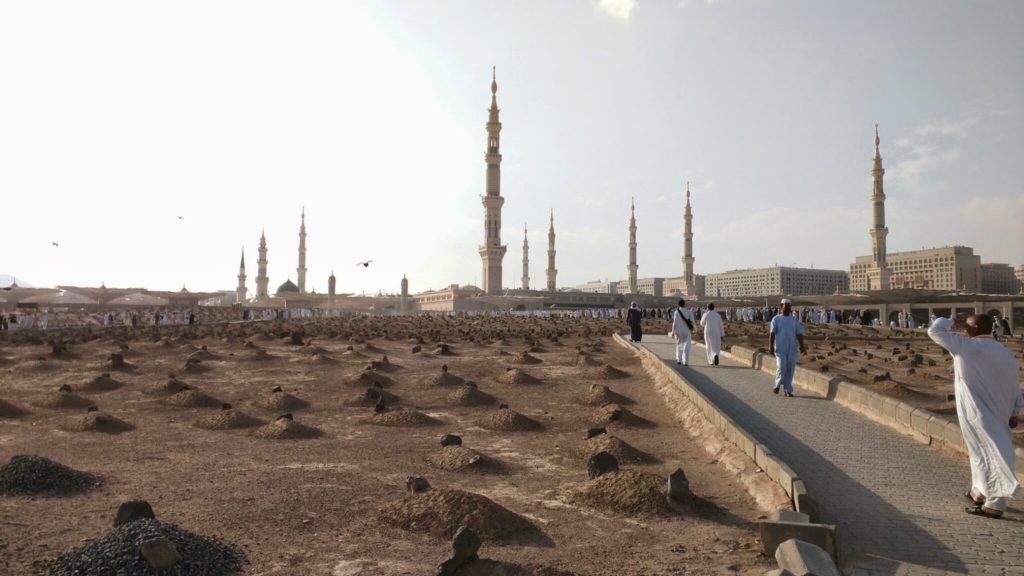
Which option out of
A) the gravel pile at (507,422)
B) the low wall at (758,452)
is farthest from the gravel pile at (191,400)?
the low wall at (758,452)

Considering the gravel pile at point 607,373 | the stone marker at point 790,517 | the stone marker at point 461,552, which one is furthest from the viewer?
the gravel pile at point 607,373

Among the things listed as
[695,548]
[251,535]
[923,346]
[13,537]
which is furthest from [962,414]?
[923,346]

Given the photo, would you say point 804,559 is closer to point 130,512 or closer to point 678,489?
point 678,489

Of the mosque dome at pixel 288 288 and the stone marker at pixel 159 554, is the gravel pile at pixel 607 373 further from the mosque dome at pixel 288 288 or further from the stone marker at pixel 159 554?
the mosque dome at pixel 288 288

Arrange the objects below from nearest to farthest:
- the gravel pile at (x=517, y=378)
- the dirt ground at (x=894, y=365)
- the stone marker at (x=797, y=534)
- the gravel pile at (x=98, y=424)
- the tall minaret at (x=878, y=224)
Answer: the stone marker at (x=797, y=534), the gravel pile at (x=98, y=424), the dirt ground at (x=894, y=365), the gravel pile at (x=517, y=378), the tall minaret at (x=878, y=224)

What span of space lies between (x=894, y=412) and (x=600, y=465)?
418cm

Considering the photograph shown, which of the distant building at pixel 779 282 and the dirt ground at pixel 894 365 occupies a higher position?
the distant building at pixel 779 282

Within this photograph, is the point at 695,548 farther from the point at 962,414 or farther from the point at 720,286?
the point at 720,286

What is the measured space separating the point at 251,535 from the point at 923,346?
27.5m

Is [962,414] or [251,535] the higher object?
[962,414]

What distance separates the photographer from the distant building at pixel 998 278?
10700 centimetres

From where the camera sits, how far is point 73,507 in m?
6.18

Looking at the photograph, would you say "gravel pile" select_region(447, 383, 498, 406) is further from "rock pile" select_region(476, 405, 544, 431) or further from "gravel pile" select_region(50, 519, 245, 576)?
"gravel pile" select_region(50, 519, 245, 576)

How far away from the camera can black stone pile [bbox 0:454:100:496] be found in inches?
258
